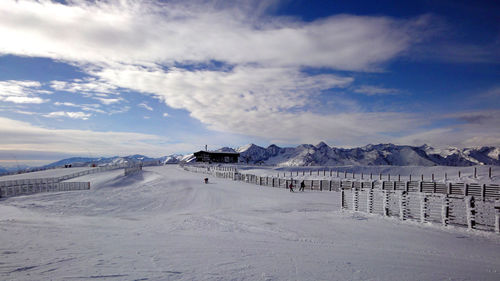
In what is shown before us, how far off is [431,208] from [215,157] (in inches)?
4655

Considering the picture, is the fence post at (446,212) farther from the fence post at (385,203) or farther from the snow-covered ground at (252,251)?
the fence post at (385,203)

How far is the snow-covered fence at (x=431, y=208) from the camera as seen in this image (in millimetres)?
13523

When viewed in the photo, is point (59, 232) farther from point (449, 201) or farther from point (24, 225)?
point (449, 201)

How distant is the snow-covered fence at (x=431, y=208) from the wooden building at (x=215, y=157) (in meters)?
111

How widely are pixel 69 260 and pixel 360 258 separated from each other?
335 inches

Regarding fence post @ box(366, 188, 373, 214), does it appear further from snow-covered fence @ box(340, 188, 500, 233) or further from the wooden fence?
the wooden fence

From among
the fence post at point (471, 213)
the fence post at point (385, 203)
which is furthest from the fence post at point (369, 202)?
the fence post at point (471, 213)

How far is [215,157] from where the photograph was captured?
132375 millimetres

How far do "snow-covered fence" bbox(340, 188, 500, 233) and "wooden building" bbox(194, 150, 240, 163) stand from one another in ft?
366

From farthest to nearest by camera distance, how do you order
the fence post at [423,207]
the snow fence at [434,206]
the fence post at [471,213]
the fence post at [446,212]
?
the fence post at [423,207]
the fence post at [446,212]
the snow fence at [434,206]
the fence post at [471,213]

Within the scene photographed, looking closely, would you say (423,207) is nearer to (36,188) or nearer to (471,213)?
(471,213)

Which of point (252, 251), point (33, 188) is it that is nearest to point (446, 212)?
point (252, 251)

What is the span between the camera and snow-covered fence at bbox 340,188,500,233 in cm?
1352

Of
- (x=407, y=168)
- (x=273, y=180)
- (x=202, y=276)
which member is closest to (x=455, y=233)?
(x=202, y=276)
